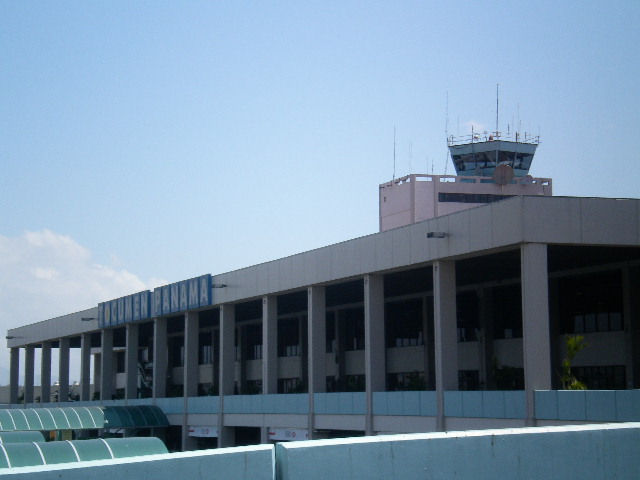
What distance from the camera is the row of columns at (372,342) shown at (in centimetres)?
2569

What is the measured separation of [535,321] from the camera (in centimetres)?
2570

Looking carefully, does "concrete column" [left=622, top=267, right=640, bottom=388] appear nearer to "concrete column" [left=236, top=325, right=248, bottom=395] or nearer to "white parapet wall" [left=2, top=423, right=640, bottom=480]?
"white parapet wall" [left=2, top=423, right=640, bottom=480]

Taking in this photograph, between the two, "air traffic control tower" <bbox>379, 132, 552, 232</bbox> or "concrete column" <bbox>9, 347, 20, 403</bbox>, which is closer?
"concrete column" <bbox>9, 347, 20, 403</bbox>

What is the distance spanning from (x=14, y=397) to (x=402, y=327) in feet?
159

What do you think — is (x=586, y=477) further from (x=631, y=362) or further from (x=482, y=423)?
(x=631, y=362)

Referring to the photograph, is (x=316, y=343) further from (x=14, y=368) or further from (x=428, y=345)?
(x=14, y=368)

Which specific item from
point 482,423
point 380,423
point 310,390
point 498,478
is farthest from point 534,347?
point 498,478

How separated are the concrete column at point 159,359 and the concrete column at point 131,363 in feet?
13.1

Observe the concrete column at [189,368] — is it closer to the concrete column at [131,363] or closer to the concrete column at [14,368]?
the concrete column at [131,363]

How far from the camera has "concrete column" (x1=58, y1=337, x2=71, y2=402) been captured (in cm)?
6925

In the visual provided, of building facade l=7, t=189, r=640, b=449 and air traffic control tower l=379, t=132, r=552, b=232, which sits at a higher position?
air traffic control tower l=379, t=132, r=552, b=232

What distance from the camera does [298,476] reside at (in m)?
8.28

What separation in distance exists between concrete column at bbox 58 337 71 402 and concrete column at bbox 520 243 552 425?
5060 centimetres

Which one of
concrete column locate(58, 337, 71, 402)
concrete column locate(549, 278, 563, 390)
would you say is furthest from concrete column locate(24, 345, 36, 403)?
concrete column locate(549, 278, 563, 390)
